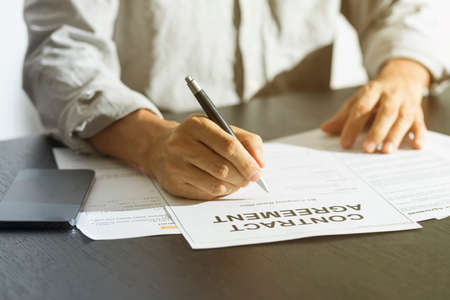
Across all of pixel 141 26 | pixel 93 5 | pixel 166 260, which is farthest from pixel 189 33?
pixel 166 260

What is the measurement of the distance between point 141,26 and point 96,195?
53 centimetres

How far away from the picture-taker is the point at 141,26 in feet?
3.52

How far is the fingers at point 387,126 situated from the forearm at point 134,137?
29 centimetres

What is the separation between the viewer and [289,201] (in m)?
0.61

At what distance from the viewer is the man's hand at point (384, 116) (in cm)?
79

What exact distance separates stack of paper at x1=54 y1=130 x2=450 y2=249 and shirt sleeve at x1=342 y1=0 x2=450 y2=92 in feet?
1.17

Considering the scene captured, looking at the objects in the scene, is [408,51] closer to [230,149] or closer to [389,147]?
[389,147]

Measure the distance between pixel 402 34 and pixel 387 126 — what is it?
377 mm

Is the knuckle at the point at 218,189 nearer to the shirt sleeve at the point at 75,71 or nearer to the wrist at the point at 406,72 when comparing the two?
the shirt sleeve at the point at 75,71

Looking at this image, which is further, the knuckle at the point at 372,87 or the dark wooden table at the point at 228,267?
the knuckle at the point at 372,87

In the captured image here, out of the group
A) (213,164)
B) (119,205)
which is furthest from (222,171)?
(119,205)

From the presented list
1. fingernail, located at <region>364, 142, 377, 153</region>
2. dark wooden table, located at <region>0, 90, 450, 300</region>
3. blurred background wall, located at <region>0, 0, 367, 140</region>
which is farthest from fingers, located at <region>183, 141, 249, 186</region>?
blurred background wall, located at <region>0, 0, 367, 140</region>

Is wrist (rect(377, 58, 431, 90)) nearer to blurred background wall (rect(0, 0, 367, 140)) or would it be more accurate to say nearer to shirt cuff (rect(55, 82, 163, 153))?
shirt cuff (rect(55, 82, 163, 153))

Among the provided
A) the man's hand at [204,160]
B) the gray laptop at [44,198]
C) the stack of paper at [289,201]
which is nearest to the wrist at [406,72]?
the stack of paper at [289,201]
